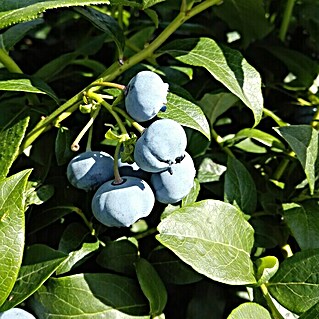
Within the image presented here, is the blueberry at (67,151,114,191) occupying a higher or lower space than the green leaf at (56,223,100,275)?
higher

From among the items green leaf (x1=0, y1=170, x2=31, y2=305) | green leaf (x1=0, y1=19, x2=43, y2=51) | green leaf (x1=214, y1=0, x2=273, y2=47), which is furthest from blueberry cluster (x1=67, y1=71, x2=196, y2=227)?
green leaf (x1=214, y1=0, x2=273, y2=47)

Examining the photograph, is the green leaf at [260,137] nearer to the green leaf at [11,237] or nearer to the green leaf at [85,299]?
the green leaf at [85,299]

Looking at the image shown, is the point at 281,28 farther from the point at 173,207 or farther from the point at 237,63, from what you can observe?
the point at 173,207

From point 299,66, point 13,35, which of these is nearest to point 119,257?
point 13,35

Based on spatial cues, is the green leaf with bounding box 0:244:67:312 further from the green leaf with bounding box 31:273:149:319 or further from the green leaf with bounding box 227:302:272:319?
the green leaf with bounding box 227:302:272:319

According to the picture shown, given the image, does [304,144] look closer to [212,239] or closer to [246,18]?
[212,239]

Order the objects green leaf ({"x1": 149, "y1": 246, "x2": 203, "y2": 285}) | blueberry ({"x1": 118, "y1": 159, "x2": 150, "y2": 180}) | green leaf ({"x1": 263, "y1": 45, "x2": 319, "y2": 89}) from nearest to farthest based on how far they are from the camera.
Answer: blueberry ({"x1": 118, "y1": 159, "x2": 150, "y2": 180}), green leaf ({"x1": 149, "y1": 246, "x2": 203, "y2": 285}), green leaf ({"x1": 263, "y1": 45, "x2": 319, "y2": 89})

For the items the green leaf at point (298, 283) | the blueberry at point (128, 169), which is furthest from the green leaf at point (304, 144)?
the blueberry at point (128, 169)
